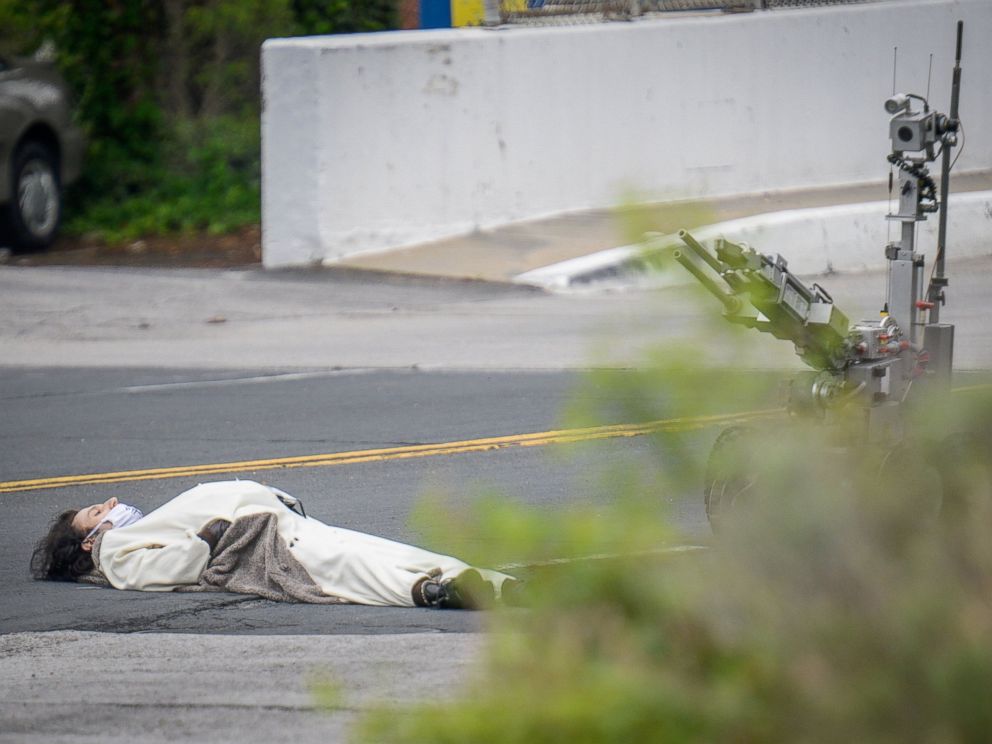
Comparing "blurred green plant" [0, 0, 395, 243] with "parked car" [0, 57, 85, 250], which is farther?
"blurred green plant" [0, 0, 395, 243]

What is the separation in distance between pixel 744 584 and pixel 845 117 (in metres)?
16.9

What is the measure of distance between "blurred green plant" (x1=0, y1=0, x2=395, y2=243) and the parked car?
77 centimetres

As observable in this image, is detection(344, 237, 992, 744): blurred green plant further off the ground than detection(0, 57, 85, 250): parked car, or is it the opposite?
detection(344, 237, 992, 744): blurred green plant

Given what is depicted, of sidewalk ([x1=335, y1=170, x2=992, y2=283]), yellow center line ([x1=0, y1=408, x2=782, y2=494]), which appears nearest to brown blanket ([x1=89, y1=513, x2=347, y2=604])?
yellow center line ([x1=0, y1=408, x2=782, y2=494])

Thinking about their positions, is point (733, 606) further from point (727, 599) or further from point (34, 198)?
point (34, 198)

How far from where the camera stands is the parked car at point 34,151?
1664 centimetres

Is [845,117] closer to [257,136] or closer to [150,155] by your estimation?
[257,136]

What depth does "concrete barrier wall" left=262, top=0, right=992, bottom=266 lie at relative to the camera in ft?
53.2

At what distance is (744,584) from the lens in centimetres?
227

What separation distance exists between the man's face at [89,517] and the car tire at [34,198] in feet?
33.1

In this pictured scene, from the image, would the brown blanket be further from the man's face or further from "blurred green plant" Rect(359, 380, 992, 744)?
"blurred green plant" Rect(359, 380, 992, 744)

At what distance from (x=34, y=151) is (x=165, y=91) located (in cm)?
260

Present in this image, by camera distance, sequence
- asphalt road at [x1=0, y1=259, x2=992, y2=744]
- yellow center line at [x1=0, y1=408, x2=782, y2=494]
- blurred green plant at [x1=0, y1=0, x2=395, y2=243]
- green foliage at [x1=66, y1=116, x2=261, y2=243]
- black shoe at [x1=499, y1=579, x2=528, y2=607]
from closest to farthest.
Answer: black shoe at [x1=499, y1=579, x2=528, y2=607] < asphalt road at [x1=0, y1=259, x2=992, y2=744] < yellow center line at [x1=0, y1=408, x2=782, y2=494] < green foliage at [x1=66, y1=116, x2=261, y2=243] < blurred green plant at [x1=0, y1=0, x2=395, y2=243]

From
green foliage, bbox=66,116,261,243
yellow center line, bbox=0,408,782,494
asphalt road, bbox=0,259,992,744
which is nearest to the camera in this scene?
asphalt road, bbox=0,259,992,744
